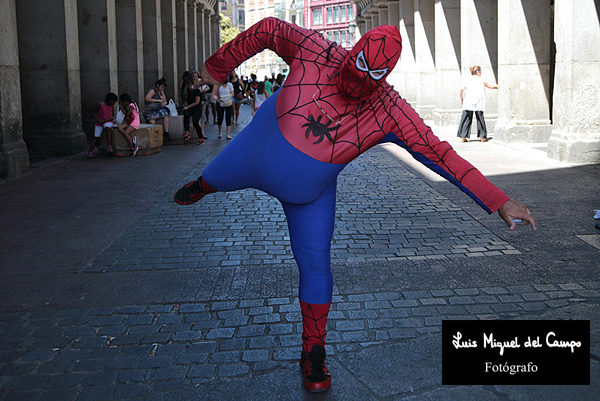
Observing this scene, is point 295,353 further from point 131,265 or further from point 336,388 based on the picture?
point 131,265

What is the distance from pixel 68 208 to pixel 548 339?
21.1ft

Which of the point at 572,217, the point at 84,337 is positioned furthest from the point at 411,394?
the point at 572,217

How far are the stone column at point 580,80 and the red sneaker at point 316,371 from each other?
916 centimetres

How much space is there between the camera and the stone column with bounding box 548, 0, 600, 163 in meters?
11.0

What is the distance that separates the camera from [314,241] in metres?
3.29

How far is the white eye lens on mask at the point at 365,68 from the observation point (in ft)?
9.16

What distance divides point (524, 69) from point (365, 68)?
475 inches

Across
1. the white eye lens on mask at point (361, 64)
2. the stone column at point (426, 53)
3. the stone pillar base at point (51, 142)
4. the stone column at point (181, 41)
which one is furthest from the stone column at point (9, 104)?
the stone column at point (181, 41)

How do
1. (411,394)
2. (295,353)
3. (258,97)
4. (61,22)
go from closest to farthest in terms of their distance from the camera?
(411,394) → (295,353) → (61,22) → (258,97)

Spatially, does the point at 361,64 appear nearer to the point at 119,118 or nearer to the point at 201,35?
the point at 119,118

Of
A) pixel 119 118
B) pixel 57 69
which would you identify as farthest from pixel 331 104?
pixel 57 69

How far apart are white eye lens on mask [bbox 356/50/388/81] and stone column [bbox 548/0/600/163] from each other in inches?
369

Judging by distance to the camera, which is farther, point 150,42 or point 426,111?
point 426,111

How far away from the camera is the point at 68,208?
8.07 meters
